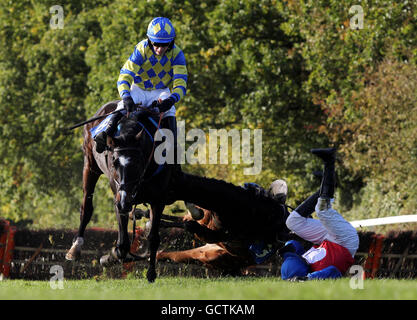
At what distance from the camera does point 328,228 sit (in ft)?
31.7

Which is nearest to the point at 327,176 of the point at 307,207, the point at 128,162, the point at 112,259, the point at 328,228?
the point at 328,228

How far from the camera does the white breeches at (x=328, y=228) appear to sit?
9547mm

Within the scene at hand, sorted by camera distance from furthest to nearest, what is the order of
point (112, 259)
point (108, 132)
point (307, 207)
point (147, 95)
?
point (147, 95)
point (112, 259)
point (307, 207)
point (108, 132)

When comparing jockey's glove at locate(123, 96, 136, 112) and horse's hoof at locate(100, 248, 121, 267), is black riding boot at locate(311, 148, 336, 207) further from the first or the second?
horse's hoof at locate(100, 248, 121, 267)

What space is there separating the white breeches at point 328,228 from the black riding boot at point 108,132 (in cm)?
258

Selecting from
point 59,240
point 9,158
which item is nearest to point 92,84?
point 9,158

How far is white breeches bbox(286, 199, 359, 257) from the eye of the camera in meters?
9.55

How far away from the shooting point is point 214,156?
29.9 meters

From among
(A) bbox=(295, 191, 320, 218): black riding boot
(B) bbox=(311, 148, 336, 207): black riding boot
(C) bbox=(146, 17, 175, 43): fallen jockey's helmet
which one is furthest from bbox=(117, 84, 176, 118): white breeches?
(B) bbox=(311, 148, 336, 207): black riding boot

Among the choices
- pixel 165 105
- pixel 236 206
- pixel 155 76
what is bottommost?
pixel 236 206

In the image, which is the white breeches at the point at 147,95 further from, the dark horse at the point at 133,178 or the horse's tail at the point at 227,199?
the horse's tail at the point at 227,199

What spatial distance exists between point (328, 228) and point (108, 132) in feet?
9.91

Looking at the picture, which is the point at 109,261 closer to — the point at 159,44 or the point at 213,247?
the point at 213,247

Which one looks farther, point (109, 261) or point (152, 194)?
point (109, 261)
